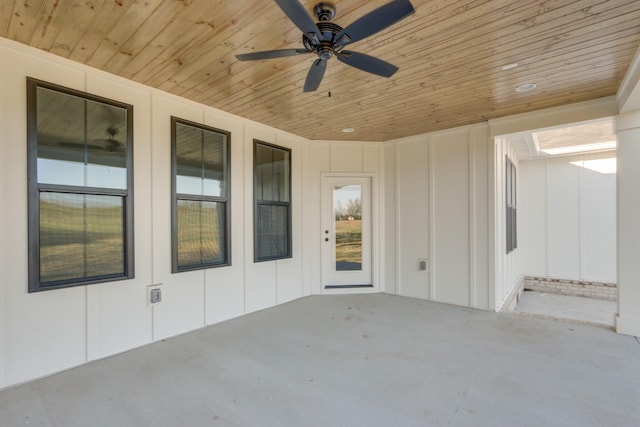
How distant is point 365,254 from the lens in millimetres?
5660

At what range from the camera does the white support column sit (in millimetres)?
3531

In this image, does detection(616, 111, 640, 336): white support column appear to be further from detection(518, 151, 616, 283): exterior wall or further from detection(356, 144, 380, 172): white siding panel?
detection(518, 151, 616, 283): exterior wall

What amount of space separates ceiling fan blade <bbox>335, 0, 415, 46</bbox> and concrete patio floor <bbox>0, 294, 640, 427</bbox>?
251 cm

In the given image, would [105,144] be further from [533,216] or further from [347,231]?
Answer: [533,216]

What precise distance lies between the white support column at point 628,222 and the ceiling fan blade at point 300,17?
12.7ft

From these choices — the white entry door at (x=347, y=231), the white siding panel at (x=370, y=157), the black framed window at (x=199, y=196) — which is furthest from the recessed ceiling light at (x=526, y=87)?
the black framed window at (x=199, y=196)

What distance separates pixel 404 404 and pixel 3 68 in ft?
13.3

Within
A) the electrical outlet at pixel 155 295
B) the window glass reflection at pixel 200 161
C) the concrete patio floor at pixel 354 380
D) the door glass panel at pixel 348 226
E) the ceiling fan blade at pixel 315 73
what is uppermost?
the ceiling fan blade at pixel 315 73

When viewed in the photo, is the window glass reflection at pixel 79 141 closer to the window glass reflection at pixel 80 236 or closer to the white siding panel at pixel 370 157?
the window glass reflection at pixel 80 236

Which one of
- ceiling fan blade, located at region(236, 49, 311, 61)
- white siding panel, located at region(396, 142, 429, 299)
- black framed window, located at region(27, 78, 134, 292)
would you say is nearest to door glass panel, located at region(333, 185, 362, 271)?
white siding panel, located at region(396, 142, 429, 299)

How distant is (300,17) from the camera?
1.75 metres

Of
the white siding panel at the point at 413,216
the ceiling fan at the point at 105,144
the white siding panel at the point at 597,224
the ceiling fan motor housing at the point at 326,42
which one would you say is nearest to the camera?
the ceiling fan motor housing at the point at 326,42

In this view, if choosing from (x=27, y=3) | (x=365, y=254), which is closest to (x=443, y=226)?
(x=365, y=254)

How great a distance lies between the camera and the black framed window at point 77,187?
8.60 feet
